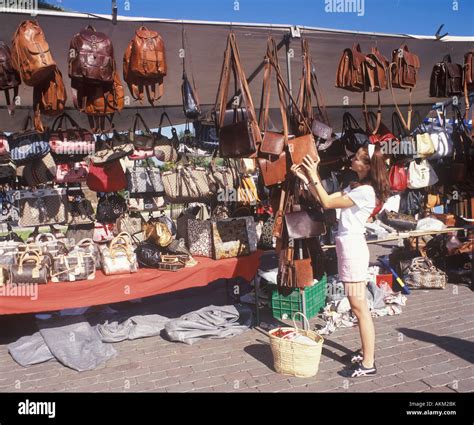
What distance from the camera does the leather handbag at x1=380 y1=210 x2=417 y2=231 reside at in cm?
704

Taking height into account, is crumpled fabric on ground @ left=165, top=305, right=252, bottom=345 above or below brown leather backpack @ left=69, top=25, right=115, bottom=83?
below

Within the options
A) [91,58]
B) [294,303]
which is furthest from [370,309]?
[91,58]

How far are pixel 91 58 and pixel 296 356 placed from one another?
9.89 ft

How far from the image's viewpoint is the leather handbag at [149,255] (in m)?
4.95

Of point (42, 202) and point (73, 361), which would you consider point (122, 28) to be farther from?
point (73, 361)

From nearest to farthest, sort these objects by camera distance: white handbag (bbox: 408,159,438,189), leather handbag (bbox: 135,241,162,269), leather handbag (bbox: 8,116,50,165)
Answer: leather handbag (bbox: 135,241,162,269), leather handbag (bbox: 8,116,50,165), white handbag (bbox: 408,159,438,189)

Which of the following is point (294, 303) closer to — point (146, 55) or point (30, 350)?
point (30, 350)

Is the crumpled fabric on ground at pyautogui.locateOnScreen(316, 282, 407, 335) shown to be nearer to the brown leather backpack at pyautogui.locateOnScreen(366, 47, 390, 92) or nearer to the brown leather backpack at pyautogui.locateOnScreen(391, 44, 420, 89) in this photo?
the brown leather backpack at pyautogui.locateOnScreen(366, 47, 390, 92)

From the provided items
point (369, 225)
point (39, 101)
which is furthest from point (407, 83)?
point (39, 101)

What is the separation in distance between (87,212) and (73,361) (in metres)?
2.08

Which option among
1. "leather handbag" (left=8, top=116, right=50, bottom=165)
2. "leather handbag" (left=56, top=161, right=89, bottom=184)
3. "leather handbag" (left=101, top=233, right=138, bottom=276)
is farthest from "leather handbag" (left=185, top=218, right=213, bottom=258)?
"leather handbag" (left=8, top=116, right=50, bottom=165)

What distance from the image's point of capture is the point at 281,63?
568 centimetres

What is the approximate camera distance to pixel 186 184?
554 centimetres

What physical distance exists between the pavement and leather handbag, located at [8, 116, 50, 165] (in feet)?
6.55
